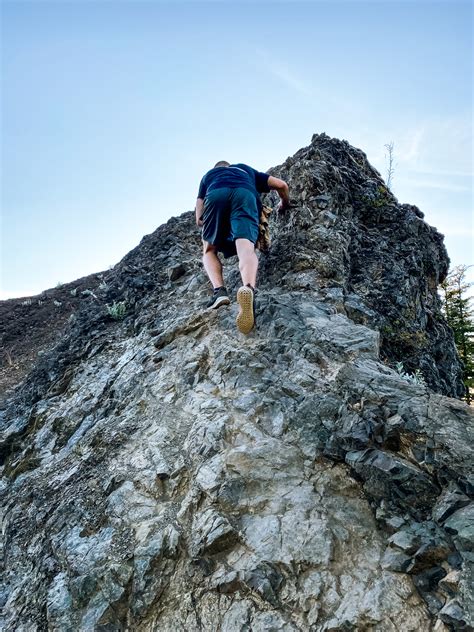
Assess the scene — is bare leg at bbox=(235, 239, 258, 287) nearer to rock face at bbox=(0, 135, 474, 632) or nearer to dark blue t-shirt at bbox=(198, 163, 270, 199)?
rock face at bbox=(0, 135, 474, 632)

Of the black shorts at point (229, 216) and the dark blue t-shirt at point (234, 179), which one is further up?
the dark blue t-shirt at point (234, 179)

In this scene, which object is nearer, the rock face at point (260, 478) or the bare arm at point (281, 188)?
the rock face at point (260, 478)

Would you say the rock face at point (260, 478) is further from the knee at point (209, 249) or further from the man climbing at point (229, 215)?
the knee at point (209, 249)

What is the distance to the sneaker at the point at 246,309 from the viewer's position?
409 cm

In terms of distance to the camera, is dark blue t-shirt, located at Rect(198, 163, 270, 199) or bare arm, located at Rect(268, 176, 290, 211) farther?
bare arm, located at Rect(268, 176, 290, 211)

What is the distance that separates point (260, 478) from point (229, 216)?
123 inches

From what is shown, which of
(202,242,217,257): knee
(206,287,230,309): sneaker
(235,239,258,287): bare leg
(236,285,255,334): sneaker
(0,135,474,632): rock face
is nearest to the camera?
(0,135,474,632): rock face

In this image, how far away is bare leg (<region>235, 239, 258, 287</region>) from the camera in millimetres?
4281

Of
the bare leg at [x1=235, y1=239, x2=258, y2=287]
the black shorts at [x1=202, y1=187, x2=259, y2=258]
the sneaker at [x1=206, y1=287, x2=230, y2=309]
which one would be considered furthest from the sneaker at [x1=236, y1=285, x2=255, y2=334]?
the black shorts at [x1=202, y1=187, x2=259, y2=258]

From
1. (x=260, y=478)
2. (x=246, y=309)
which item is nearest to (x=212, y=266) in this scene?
(x=246, y=309)

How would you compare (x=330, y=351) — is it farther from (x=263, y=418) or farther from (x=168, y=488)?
(x=168, y=488)

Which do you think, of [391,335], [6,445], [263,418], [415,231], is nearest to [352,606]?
[263,418]

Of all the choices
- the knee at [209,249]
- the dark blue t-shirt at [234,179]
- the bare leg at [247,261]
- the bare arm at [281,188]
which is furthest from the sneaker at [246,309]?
the bare arm at [281,188]

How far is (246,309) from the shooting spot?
4164 millimetres
